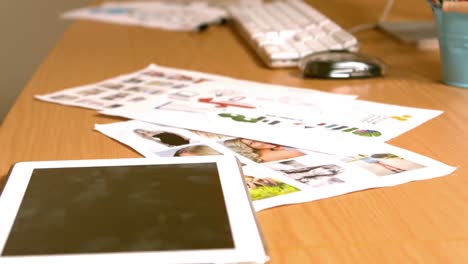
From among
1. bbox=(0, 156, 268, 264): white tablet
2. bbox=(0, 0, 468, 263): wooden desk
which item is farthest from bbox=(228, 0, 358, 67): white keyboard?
bbox=(0, 156, 268, 264): white tablet

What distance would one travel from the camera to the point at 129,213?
58cm

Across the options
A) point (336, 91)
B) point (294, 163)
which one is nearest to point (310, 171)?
point (294, 163)

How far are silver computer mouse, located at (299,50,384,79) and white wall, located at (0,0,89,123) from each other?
4.36ft

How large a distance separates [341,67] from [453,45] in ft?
0.56

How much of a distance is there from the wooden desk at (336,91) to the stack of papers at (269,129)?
0.08 ft

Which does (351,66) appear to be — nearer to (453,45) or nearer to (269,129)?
(453,45)

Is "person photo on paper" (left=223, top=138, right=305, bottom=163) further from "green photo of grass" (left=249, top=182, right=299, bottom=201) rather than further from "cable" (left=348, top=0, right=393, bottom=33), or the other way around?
"cable" (left=348, top=0, right=393, bottom=33)

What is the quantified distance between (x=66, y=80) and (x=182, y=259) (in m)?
0.66

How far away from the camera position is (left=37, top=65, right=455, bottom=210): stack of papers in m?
0.68

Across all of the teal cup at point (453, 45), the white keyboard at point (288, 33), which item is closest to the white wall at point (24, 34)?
the white keyboard at point (288, 33)

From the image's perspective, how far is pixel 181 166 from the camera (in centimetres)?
68

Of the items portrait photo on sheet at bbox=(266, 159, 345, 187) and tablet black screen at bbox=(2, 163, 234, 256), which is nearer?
tablet black screen at bbox=(2, 163, 234, 256)

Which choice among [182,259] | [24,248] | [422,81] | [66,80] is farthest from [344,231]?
[66,80]

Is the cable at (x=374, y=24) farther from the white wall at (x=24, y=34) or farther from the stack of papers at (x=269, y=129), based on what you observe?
the white wall at (x=24, y=34)
